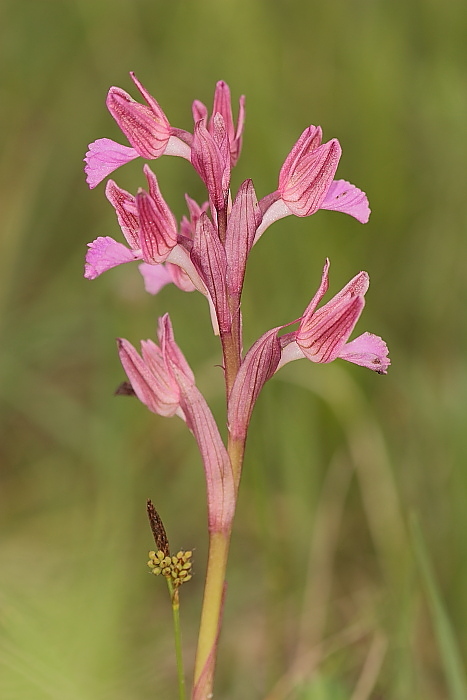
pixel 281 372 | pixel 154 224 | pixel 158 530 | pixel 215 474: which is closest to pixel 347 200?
pixel 154 224

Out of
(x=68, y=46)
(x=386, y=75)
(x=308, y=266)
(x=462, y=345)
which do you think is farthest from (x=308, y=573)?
(x=68, y=46)

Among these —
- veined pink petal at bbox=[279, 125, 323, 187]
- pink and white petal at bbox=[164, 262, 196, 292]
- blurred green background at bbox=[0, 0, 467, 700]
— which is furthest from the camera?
blurred green background at bbox=[0, 0, 467, 700]

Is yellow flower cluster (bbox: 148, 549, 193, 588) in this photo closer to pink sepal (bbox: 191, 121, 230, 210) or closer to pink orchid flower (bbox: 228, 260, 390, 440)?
pink orchid flower (bbox: 228, 260, 390, 440)

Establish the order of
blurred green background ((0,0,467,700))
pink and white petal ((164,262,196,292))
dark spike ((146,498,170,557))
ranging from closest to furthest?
dark spike ((146,498,170,557)) < pink and white petal ((164,262,196,292)) < blurred green background ((0,0,467,700))

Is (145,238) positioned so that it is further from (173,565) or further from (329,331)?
(173,565)

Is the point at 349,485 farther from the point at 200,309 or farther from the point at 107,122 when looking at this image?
the point at 107,122

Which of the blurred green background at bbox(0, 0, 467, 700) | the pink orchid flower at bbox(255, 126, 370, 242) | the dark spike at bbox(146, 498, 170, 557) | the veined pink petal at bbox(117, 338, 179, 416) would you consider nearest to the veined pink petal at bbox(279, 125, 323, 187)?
the pink orchid flower at bbox(255, 126, 370, 242)
